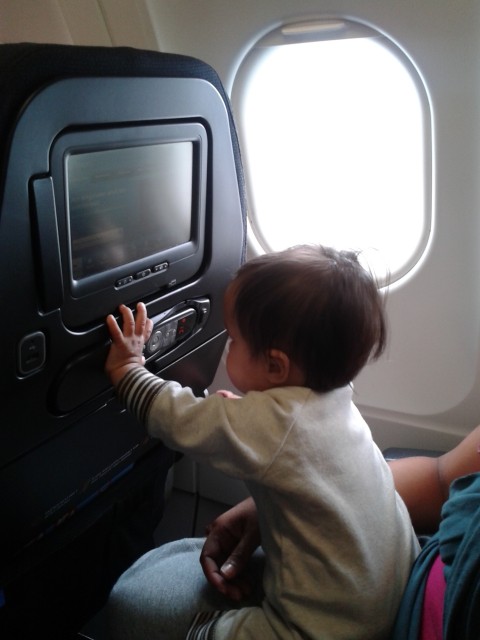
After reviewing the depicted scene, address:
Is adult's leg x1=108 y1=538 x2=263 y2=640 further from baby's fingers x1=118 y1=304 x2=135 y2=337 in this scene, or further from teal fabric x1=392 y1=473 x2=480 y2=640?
baby's fingers x1=118 y1=304 x2=135 y2=337

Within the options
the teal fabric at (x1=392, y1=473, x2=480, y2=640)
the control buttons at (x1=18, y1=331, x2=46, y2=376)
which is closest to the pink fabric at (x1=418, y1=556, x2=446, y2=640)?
the teal fabric at (x1=392, y1=473, x2=480, y2=640)

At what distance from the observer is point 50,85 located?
0.61 m

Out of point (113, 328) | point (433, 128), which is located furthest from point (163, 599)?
point (433, 128)

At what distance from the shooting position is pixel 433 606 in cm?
83

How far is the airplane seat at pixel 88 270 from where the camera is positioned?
635 millimetres

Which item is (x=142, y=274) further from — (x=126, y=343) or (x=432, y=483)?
(x=432, y=483)

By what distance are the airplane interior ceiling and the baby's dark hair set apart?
0.45 meters

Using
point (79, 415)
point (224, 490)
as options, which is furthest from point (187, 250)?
point (224, 490)

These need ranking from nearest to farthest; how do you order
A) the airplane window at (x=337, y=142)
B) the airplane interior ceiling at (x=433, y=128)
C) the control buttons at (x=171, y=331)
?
the control buttons at (x=171, y=331), the airplane interior ceiling at (x=433, y=128), the airplane window at (x=337, y=142)

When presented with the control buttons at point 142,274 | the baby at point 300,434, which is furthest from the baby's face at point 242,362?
the control buttons at point 142,274

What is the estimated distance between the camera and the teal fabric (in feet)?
2.39

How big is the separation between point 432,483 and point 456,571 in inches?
15.0

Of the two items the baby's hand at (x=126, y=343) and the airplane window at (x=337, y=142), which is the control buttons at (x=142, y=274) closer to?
the baby's hand at (x=126, y=343)

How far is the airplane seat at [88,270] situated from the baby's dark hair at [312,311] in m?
0.14
